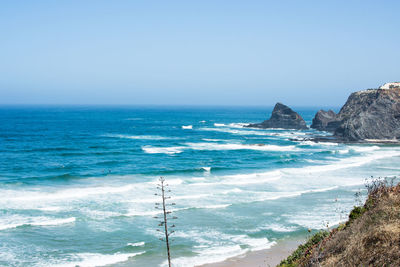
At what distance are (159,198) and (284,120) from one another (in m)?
77.3

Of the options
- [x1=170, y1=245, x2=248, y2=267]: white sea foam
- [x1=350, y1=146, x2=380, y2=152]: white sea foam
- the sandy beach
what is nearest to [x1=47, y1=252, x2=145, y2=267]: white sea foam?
[x1=170, y1=245, x2=248, y2=267]: white sea foam

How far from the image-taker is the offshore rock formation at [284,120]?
102 m

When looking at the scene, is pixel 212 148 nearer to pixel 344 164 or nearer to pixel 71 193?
pixel 344 164

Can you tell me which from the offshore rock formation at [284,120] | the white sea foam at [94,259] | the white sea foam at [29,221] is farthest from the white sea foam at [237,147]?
the white sea foam at [94,259]

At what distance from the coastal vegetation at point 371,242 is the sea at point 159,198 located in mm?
5016

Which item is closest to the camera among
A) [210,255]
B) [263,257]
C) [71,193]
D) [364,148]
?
A: [263,257]

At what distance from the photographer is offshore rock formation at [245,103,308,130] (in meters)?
102

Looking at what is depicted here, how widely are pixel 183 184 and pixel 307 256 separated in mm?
24265

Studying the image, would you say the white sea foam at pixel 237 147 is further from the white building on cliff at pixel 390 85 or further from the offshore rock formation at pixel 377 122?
the white building on cliff at pixel 390 85

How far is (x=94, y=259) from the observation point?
63.6 ft

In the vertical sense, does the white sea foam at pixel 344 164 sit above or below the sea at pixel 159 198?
above

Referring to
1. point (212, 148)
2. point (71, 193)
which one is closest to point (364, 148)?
point (212, 148)

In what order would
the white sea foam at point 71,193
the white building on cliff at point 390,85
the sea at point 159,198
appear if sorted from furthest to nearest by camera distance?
the white building on cliff at point 390,85 → the white sea foam at point 71,193 → the sea at point 159,198

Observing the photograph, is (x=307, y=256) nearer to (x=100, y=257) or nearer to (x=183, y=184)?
(x=100, y=257)
